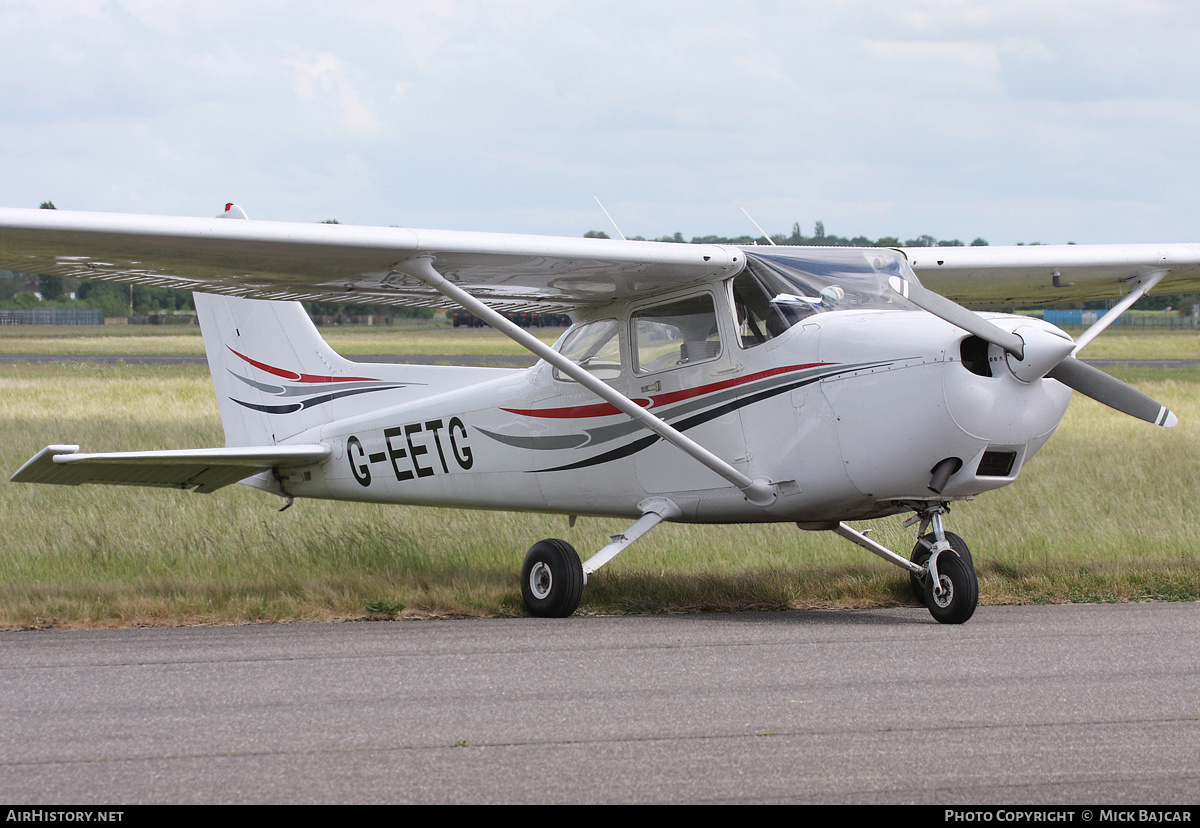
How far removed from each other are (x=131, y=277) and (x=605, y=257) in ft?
9.86

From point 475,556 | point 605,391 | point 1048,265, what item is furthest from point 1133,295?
point 475,556

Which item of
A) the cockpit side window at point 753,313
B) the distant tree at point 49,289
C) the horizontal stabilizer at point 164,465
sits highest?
the distant tree at point 49,289

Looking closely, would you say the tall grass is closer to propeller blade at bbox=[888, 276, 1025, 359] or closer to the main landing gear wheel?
the main landing gear wheel

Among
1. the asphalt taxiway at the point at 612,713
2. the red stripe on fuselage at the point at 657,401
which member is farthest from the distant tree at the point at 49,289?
the asphalt taxiway at the point at 612,713

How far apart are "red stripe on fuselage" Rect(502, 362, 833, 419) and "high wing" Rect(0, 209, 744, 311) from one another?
70 cm

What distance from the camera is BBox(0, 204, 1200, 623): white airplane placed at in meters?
6.73

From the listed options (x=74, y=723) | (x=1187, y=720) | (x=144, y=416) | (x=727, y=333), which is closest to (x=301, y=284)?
(x=727, y=333)

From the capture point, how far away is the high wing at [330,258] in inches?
261

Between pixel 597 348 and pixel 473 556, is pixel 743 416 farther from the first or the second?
pixel 473 556

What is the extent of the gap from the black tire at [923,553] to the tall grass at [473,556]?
5.5 inches

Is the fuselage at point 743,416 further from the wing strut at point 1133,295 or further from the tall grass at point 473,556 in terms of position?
the wing strut at point 1133,295

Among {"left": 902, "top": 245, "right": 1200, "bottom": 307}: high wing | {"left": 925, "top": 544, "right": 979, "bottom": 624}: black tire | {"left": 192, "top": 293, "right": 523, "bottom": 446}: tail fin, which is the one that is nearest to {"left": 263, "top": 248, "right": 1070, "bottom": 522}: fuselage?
{"left": 925, "top": 544, "right": 979, "bottom": 624}: black tire

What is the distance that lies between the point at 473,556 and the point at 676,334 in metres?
2.99

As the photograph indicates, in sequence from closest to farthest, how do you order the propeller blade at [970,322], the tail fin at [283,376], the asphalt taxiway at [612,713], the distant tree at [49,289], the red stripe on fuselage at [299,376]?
the asphalt taxiway at [612,713] < the propeller blade at [970,322] < the tail fin at [283,376] < the red stripe on fuselage at [299,376] < the distant tree at [49,289]
